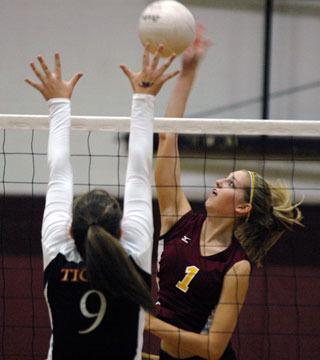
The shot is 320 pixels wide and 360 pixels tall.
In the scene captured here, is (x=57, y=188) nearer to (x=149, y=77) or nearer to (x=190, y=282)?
(x=149, y=77)

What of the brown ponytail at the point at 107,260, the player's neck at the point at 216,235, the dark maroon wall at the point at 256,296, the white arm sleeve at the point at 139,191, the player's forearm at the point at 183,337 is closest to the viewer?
the brown ponytail at the point at 107,260

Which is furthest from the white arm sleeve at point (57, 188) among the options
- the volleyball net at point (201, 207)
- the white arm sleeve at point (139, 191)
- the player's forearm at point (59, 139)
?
the volleyball net at point (201, 207)

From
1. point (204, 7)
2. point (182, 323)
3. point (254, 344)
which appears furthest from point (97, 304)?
point (204, 7)

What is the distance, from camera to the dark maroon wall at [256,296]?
22.4ft

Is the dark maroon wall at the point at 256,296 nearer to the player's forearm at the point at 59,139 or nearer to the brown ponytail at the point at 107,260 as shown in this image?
the player's forearm at the point at 59,139

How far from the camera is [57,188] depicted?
2.95m

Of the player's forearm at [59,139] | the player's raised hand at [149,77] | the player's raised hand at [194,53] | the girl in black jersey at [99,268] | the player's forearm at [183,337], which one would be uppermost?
the player's raised hand at [194,53]

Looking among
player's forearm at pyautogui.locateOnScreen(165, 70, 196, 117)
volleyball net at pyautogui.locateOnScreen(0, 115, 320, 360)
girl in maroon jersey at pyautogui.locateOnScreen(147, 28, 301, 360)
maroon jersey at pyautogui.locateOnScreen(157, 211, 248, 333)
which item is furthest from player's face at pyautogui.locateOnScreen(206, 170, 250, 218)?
volleyball net at pyautogui.locateOnScreen(0, 115, 320, 360)

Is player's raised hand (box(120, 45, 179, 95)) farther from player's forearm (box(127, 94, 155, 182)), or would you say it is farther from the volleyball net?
the volleyball net

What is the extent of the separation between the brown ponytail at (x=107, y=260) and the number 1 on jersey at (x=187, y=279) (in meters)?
1.06

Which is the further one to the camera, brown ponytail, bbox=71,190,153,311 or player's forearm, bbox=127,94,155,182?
player's forearm, bbox=127,94,155,182

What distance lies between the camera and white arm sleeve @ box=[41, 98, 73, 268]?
287 centimetres

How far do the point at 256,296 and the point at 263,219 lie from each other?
301cm

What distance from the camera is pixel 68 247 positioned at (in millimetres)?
2873
